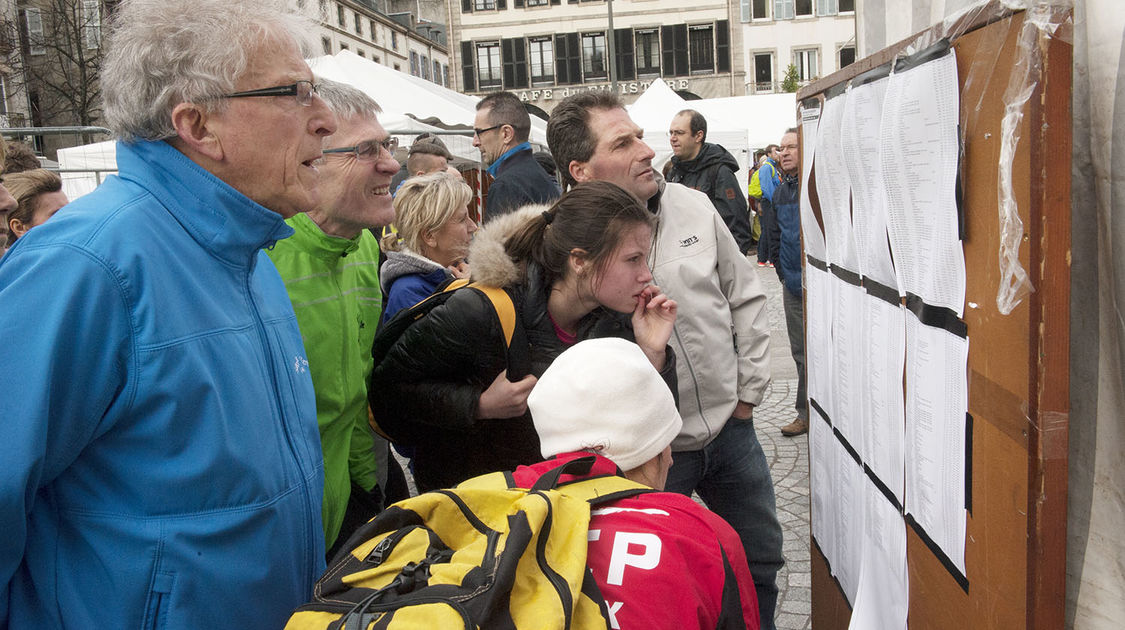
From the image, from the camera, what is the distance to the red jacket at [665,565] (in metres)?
1.32

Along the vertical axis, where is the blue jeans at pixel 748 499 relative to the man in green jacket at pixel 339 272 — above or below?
below

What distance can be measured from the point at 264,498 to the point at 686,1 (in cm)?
4603

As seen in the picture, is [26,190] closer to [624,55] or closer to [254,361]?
[254,361]

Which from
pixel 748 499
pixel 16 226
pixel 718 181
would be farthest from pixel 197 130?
pixel 718 181

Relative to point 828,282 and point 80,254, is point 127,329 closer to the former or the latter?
point 80,254

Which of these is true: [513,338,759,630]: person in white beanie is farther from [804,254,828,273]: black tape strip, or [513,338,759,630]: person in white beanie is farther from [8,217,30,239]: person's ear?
[8,217,30,239]: person's ear

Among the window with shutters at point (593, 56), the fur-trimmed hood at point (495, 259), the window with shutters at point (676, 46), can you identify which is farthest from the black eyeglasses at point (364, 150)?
the window with shutters at point (593, 56)

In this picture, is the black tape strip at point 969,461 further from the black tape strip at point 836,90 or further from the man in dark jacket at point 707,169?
the man in dark jacket at point 707,169

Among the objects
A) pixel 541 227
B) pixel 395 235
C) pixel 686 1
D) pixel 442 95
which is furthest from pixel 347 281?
pixel 686 1

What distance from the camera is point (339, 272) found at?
2.47m

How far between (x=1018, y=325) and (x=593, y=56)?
4729 centimetres

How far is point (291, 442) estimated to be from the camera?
1.67 m

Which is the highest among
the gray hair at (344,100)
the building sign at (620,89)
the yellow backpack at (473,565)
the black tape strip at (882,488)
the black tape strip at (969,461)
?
the building sign at (620,89)

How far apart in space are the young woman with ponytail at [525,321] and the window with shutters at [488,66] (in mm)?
46162
